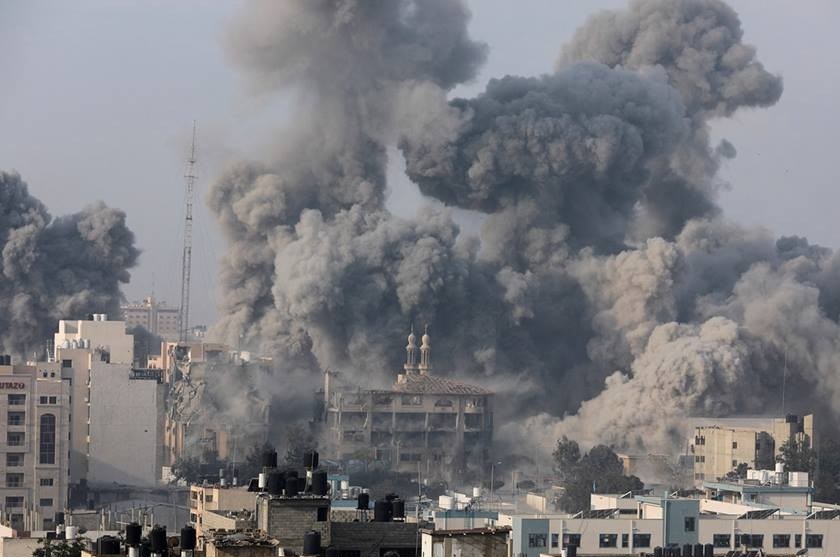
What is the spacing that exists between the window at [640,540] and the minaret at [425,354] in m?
49.7

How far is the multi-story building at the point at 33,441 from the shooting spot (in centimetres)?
8038

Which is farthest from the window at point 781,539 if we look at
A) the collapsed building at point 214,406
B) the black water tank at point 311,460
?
the collapsed building at point 214,406

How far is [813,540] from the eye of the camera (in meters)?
49.4

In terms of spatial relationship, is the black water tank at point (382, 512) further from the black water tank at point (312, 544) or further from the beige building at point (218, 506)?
the black water tank at point (312, 544)

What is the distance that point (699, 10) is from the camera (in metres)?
112

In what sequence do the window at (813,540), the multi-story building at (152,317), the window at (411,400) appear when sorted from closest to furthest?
the window at (813,540) < the window at (411,400) < the multi-story building at (152,317)

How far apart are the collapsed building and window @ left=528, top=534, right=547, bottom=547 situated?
135ft

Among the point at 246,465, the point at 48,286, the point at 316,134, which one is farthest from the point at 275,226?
the point at 246,465

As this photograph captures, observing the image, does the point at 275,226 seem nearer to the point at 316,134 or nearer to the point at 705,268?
the point at 316,134

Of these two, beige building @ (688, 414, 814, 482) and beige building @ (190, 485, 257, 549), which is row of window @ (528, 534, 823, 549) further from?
beige building @ (688, 414, 814, 482)

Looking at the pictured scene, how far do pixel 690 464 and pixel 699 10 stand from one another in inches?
1101

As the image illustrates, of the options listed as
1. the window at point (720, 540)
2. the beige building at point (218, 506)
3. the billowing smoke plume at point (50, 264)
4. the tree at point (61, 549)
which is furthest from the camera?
the billowing smoke plume at point (50, 264)

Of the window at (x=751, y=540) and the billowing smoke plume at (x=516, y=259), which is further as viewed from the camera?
Result: the billowing smoke plume at (x=516, y=259)

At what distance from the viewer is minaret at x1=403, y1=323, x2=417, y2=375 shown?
3868 inches
